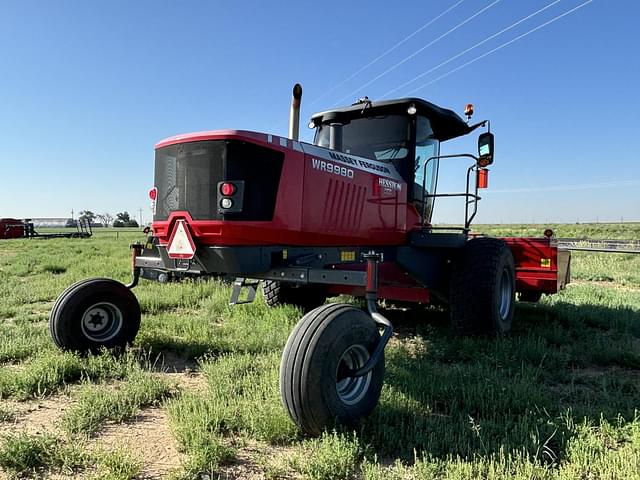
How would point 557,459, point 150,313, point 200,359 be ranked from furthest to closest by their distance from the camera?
1. point 150,313
2. point 200,359
3. point 557,459

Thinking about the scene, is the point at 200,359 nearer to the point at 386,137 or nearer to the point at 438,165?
the point at 386,137

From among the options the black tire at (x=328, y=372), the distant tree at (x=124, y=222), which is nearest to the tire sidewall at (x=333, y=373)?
the black tire at (x=328, y=372)

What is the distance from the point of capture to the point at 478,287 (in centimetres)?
491

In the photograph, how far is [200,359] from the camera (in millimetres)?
4312

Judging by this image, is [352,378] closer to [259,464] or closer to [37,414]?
[259,464]

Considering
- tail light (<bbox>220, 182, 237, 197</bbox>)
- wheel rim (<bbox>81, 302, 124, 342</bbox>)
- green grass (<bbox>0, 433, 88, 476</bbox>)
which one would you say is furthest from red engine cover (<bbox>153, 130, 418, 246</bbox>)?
green grass (<bbox>0, 433, 88, 476</bbox>)

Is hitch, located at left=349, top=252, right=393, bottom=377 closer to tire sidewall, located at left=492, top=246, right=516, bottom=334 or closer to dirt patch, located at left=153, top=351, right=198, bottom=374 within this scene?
dirt patch, located at left=153, top=351, right=198, bottom=374

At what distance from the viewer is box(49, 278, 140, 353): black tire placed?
4.41 metres

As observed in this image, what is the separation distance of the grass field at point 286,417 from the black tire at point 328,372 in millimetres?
130

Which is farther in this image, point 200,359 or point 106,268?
point 106,268

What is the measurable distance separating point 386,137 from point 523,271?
2.80m

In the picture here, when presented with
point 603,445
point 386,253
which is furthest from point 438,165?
point 603,445

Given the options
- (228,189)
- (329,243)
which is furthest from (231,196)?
(329,243)

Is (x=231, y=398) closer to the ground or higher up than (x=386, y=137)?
closer to the ground
